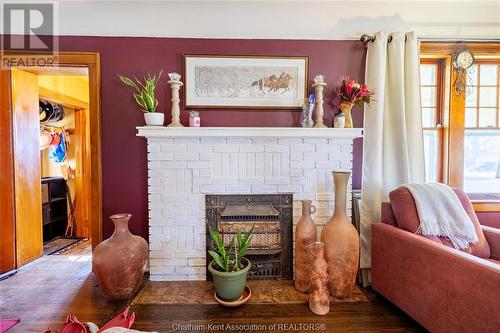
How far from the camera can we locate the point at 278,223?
6.98 feet

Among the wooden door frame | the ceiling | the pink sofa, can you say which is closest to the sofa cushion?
the pink sofa

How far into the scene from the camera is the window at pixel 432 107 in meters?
2.38

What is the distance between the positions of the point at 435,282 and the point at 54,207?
4.38 m

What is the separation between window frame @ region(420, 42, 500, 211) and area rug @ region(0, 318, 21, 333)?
3.70 m

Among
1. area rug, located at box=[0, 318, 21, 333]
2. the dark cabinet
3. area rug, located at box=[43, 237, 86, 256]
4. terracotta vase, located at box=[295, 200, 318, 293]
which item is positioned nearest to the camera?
area rug, located at box=[0, 318, 21, 333]

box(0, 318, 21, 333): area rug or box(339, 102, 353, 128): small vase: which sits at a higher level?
box(339, 102, 353, 128): small vase

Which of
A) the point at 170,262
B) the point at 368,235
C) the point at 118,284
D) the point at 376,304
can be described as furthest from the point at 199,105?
the point at 376,304

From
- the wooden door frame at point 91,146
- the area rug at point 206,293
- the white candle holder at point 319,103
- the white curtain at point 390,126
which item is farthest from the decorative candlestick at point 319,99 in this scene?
the wooden door frame at point 91,146

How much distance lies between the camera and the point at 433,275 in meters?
1.42

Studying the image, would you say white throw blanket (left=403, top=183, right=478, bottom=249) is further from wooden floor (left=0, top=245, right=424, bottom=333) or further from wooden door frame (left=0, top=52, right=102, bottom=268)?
wooden door frame (left=0, top=52, right=102, bottom=268)

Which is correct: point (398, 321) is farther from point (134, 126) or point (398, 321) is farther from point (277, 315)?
point (134, 126)

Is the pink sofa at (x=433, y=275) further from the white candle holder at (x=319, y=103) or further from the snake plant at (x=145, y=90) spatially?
the snake plant at (x=145, y=90)

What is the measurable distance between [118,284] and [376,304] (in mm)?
1958

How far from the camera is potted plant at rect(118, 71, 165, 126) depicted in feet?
6.77
